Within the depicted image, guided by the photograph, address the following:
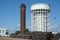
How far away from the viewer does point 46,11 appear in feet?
292

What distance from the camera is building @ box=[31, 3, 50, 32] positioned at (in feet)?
290

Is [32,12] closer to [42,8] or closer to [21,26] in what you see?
[42,8]

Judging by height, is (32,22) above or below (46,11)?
below

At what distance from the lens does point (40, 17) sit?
90.6m

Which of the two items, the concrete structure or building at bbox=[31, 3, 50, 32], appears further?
building at bbox=[31, 3, 50, 32]

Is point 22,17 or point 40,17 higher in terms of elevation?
point 40,17

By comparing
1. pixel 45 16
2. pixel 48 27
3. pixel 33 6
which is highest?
pixel 33 6

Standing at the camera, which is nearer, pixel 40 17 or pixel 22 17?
pixel 22 17

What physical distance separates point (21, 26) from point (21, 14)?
5.32 metres

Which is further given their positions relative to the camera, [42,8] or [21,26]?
[42,8]

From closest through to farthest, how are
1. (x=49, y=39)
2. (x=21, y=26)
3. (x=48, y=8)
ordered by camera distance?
1. (x=49, y=39)
2. (x=21, y=26)
3. (x=48, y=8)

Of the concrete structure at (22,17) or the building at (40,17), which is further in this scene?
the building at (40,17)

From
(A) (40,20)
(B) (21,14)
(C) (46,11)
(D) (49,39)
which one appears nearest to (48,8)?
(C) (46,11)

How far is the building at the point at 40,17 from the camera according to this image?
88438 mm
